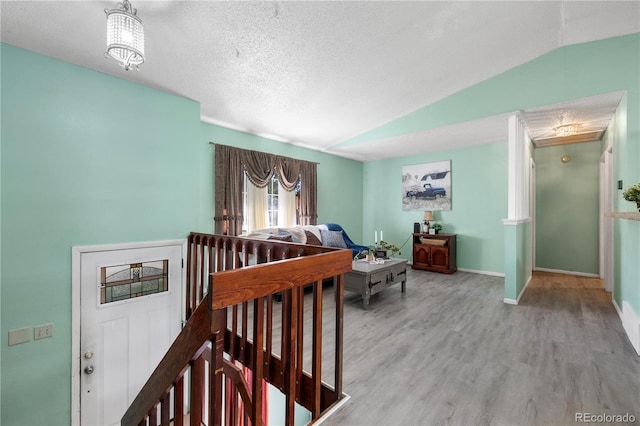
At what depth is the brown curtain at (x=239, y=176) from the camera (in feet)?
13.5

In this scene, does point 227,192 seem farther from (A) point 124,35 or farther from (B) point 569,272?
(B) point 569,272

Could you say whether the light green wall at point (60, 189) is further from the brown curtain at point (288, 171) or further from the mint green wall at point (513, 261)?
the mint green wall at point (513, 261)

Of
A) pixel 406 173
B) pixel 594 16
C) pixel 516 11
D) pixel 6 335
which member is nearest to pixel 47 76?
pixel 6 335

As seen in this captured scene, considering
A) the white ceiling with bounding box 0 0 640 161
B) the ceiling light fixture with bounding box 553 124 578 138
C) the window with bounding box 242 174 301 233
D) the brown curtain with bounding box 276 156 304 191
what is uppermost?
the white ceiling with bounding box 0 0 640 161

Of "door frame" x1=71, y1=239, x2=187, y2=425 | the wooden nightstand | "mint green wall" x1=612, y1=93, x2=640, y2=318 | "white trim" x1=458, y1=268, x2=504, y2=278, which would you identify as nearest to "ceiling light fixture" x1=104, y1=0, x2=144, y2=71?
"door frame" x1=71, y1=239, x2=187, y2=425

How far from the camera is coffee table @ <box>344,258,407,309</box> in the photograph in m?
3.58

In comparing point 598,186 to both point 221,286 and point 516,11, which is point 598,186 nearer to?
point 516,11

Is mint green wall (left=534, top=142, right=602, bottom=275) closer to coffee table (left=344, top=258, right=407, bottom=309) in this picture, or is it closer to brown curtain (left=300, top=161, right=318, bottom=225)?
coffee table (left=344, top=258, right=407, bottom=309)

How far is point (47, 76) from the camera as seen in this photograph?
212 centimetres

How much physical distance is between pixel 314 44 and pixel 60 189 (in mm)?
2426

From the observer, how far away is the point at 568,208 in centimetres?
539

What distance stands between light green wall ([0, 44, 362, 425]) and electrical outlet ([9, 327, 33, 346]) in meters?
0.04

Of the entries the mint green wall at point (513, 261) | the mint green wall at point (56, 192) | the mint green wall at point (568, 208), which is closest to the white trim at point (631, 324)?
the mint green wall at point (513, 261)

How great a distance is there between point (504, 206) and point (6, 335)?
6673 mm
